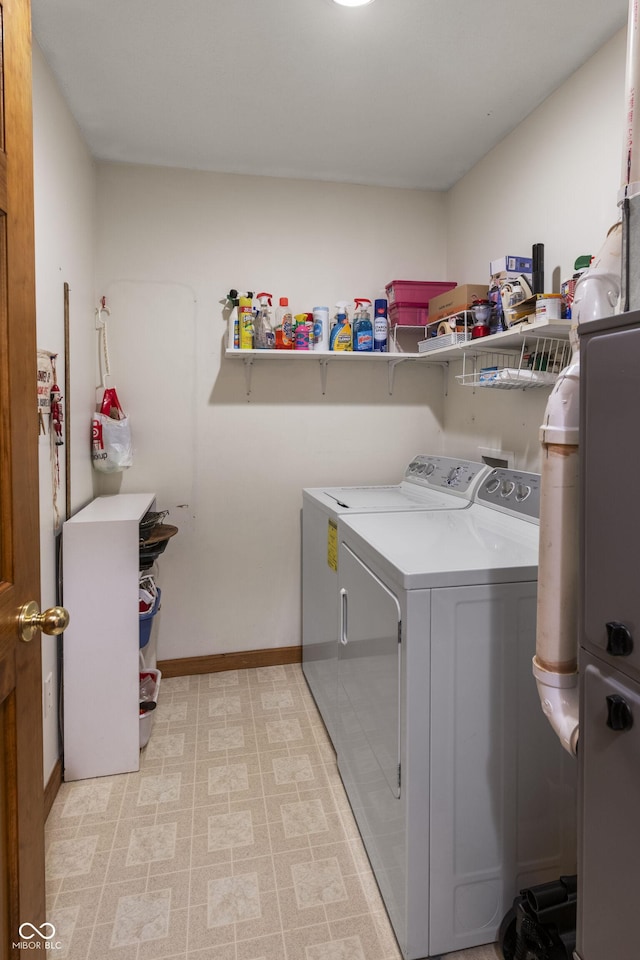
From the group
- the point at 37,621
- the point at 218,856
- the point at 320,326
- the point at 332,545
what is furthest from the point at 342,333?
the point at 218,856

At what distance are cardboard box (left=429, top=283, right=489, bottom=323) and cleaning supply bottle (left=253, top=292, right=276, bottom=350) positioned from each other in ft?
2.61

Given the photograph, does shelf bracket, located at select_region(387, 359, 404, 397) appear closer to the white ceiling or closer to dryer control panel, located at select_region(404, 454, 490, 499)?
dryer control panel, located at select_region(404, 454, 490, 499)

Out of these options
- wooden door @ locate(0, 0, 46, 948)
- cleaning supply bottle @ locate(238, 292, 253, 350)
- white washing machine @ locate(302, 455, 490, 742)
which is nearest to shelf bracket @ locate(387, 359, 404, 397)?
white washing machine @ locate(302, 455, 490, 742)

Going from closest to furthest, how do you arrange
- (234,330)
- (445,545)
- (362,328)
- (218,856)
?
(445,545) < (218,856) < (234,330) < (362,328)

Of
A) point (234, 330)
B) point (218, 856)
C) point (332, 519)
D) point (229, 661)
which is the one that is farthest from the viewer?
point (229, 661)

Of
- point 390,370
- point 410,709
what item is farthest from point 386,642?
point 390,370

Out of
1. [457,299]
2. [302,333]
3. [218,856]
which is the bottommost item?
[218,856]

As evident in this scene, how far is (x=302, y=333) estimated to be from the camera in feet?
8.81

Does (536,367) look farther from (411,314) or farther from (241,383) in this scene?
(241,383)

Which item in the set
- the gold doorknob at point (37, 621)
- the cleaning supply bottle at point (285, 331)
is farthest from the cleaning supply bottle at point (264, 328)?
the gold doorknob at point (37, 621)

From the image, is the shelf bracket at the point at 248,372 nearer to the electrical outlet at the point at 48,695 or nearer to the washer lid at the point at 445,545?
the washer lid at the point at 445,545

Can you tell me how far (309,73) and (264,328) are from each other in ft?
3.40

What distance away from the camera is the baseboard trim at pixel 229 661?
2.87 metres

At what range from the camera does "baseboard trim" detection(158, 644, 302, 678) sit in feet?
9.43
